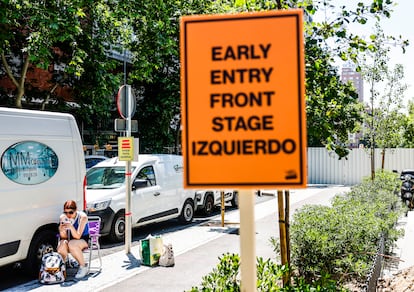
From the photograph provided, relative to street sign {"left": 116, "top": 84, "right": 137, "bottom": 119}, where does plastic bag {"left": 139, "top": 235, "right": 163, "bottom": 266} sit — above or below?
below

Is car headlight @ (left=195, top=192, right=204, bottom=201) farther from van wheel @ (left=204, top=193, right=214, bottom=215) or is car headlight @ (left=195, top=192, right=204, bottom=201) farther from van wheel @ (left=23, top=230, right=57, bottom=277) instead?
van wheel @ (left=23, top=230, right=57, bottom=277)

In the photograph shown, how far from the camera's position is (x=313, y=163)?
100 ft

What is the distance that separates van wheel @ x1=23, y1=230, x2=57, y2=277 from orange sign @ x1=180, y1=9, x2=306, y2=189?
21.3 feet

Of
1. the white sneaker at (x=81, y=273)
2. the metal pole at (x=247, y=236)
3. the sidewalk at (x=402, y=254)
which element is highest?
the metal pole at (x=247, y=236)

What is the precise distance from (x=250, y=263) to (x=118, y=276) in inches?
245

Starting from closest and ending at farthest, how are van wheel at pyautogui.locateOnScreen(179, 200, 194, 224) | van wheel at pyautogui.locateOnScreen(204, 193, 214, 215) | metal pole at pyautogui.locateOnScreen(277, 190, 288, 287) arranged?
metal pole at pyautogui.locateOnScreen(277, 190, 288, 287)
van wheel at pyautogui.locateOnScreen(179, 200, 194, 224)
van wheel at pyautogui.locateOnScreen(204, 193, 214, 215)

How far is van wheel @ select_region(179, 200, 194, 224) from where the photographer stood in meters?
13.3

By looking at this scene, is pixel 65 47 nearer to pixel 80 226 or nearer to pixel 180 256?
pixel 180 256

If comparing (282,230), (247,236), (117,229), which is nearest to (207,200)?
(117,229)

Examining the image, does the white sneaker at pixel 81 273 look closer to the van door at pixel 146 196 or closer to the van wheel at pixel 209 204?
the van door at pixel 146 196

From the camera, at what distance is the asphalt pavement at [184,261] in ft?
24.1

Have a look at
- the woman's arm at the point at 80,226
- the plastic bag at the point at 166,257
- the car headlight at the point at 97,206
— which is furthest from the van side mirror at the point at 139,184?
the woman's arm at the point at 80,226

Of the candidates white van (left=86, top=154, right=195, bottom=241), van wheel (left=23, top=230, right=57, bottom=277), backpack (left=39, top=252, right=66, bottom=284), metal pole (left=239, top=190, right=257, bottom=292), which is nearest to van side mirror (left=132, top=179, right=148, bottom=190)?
white van (left=86, top=154, right=195, bottom=241)

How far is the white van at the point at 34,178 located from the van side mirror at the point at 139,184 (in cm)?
274
